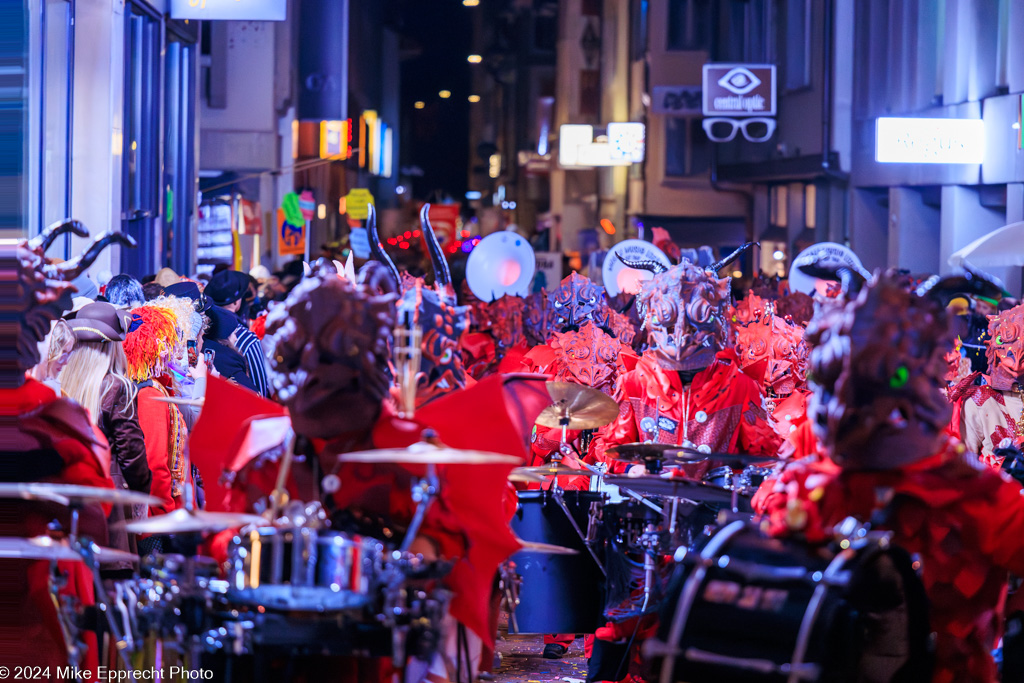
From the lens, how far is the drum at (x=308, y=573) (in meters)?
3.42

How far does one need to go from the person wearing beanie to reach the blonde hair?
2.25 m

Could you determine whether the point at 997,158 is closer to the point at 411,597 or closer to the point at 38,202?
the point at 38,202

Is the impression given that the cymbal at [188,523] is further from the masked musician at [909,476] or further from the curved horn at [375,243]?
the curved horn at [375,243]

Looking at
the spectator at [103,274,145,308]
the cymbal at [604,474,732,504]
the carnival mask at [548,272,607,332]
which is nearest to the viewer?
the cymbal at [604,474,732,504]

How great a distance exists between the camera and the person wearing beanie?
8070mm

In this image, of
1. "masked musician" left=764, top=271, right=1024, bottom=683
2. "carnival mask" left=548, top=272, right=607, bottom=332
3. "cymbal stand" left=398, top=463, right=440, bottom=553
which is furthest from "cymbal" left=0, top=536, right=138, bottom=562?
"carnival mask" left=548, top=272, right=607, bottom=332

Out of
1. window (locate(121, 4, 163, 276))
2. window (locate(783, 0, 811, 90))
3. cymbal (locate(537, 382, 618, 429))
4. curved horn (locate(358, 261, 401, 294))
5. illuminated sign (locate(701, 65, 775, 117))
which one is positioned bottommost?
cymbal (locate(537, 382, 618, 429))

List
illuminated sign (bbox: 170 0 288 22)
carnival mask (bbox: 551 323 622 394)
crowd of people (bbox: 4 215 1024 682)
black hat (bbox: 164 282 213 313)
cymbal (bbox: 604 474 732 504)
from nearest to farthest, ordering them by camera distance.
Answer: crowd of people (bbox: 4 215 1024 682)
cymbal (bbox: 604 474 732 504)
carnival mask (bbox: 551 323 622 394)
black hat (bbox: 164 282 213 313)
illuminated sign (bbox: 170 0 288 22)

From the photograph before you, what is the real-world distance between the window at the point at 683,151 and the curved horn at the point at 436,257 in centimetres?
2264

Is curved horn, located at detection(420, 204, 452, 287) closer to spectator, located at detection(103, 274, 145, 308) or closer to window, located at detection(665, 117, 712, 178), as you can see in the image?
spectator, located at detection(103, 274, 145, 308)

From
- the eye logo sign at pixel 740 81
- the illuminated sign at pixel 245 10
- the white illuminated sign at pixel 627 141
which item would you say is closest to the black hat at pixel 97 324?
the illuminated sign at pixel 245 10

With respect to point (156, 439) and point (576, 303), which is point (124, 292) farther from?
point (576, 303)

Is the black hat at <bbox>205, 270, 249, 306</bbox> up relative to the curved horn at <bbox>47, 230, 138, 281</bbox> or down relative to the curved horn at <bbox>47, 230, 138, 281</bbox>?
down

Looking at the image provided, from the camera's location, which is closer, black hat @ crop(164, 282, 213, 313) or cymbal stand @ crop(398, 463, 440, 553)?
cymbal stand @ crop(398, 463, 440, 553)
